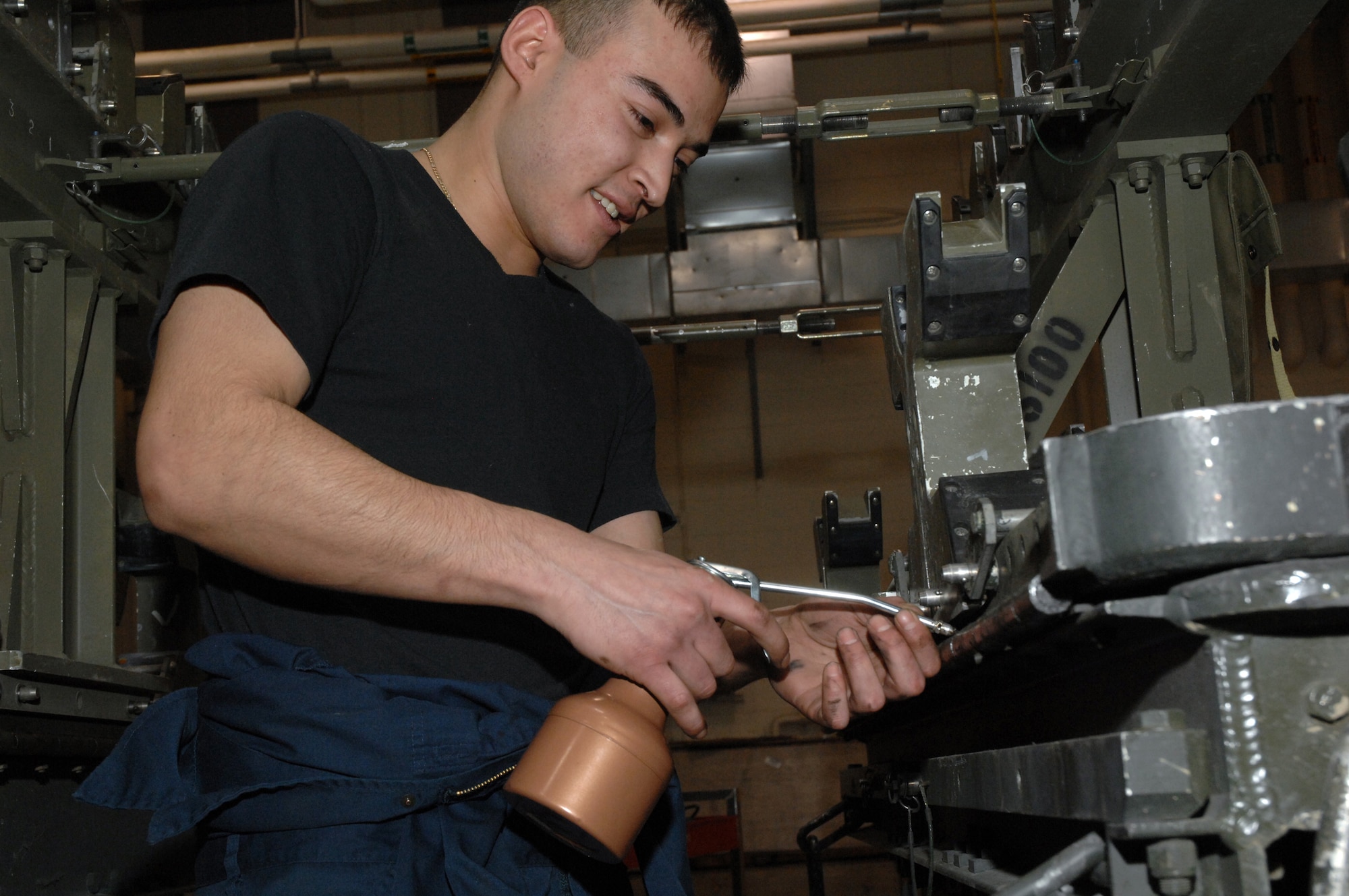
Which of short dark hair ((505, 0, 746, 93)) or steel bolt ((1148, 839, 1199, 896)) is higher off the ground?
short dark hair ((505, 0, 746, 93))

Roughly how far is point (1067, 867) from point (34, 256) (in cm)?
254

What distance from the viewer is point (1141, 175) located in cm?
228

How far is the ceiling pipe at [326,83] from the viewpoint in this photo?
207 inches

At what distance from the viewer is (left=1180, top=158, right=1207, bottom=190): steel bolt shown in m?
2.25

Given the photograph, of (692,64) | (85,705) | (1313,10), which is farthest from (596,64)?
(85,705)

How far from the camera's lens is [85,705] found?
7.16 ft

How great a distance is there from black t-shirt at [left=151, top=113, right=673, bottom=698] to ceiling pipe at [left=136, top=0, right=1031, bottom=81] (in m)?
3.67

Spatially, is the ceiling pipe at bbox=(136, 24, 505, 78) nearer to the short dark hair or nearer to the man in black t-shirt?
the short dark hair

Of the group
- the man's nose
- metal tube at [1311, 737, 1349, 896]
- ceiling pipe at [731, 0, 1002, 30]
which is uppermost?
ceiling pipe at [731, 0, 1002, 30]

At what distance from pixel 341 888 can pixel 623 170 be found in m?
0.90

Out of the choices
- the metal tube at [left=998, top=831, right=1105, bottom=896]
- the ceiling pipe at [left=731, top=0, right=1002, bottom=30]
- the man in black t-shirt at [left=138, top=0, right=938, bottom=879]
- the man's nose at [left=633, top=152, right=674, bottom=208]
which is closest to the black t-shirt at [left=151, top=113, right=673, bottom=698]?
the man in black t-shirt at [left=138, top=0, right=938, bottom=879]

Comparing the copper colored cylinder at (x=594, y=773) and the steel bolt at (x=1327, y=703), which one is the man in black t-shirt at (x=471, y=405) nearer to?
the copper colored cylinder at (x=594, y=773)

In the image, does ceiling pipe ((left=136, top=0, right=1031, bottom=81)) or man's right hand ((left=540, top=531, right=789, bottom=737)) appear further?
ceiling pipe ((left=136, top=0, right=1031, bottom=81))

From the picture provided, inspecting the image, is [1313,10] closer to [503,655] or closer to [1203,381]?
[1203,381]
